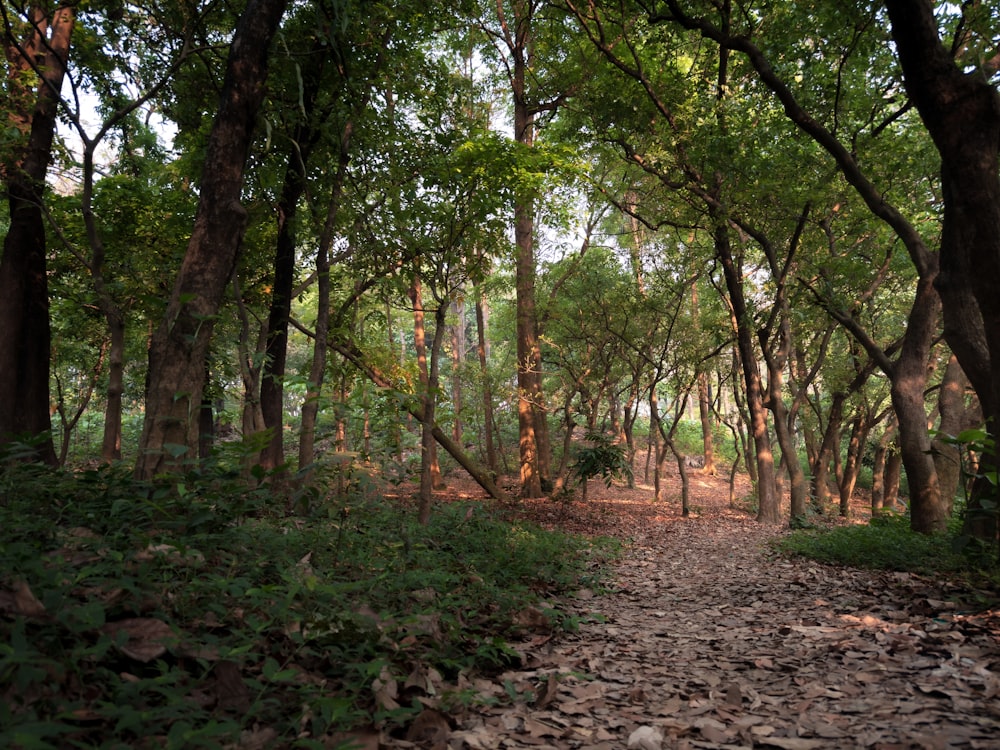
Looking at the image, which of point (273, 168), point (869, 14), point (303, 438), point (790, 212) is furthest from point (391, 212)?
point (790, 212)

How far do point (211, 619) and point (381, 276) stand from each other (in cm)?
619

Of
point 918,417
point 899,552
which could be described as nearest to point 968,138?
point 899,552

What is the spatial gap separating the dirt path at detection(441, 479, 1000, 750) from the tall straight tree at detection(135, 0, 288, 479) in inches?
126

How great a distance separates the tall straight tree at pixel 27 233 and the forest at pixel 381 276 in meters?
0.04

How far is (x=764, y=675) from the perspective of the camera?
10.8ft

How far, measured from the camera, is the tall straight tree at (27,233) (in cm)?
750

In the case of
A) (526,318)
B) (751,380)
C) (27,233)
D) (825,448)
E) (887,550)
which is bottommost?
(887,550)

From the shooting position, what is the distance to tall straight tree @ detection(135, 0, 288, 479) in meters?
4.61

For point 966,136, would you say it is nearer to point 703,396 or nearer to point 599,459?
point 599,459

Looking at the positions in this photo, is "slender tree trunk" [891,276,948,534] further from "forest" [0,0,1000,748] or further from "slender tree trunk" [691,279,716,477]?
"slender tree trunk" [691,279,716,477]

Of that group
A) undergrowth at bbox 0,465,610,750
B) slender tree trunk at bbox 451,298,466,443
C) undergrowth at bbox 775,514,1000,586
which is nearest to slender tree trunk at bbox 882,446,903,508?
undergrowth at bbox 775,514,1000,586

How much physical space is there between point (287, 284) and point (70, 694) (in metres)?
7.24

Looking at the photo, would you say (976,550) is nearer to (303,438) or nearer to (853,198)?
(303,438)

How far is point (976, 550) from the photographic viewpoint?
15.1 ft
